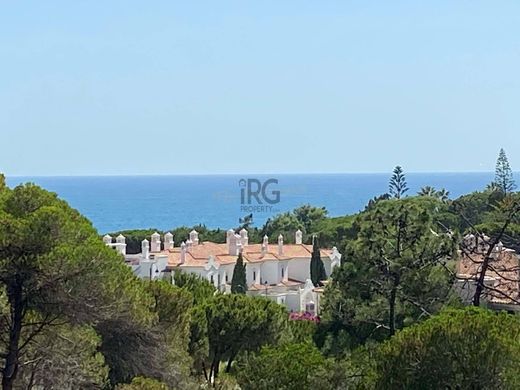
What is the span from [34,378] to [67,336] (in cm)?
76

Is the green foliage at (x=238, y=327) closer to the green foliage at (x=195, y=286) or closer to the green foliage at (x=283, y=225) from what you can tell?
the green foliage at (x=195, y=286)

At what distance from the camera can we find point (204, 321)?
1759cm

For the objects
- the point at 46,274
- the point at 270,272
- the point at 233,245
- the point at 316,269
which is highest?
the point at 46,274

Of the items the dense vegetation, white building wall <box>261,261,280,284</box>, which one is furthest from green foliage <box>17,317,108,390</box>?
white building wall <box>261,261,280,284</box>

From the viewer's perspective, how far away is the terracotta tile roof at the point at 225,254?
128 ft

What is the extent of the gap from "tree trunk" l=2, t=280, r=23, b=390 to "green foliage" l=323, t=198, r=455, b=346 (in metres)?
5.39

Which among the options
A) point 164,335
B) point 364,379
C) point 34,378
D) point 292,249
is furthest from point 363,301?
point 292,249

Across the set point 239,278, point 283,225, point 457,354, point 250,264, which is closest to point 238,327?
point 457,354

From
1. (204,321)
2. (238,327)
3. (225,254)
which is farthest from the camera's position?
(225,254)

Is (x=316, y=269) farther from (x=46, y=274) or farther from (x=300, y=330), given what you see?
(x=46, y=274)

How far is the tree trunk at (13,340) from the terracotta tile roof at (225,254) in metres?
27.0

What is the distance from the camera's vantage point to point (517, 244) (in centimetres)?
833
